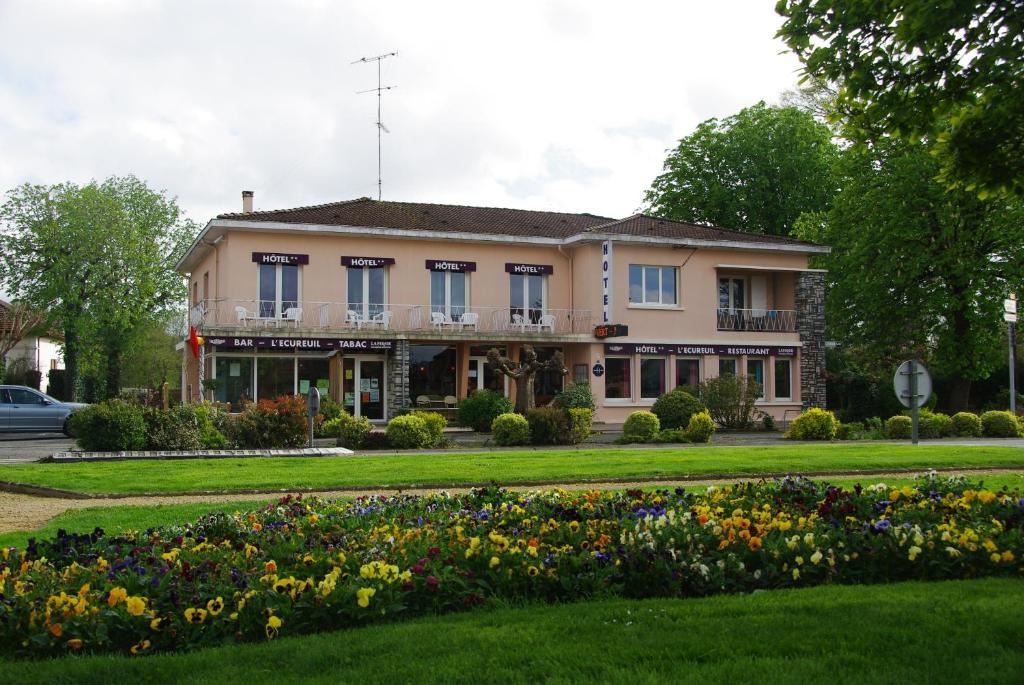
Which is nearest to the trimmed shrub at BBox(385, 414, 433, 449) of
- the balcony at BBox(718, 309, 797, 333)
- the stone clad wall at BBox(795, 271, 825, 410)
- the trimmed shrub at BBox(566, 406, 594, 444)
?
the trimmed shrub at BBox(566, 406, 594, 444)

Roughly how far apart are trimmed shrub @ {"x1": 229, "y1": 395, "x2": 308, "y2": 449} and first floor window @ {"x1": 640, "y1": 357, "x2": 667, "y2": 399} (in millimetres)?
16015

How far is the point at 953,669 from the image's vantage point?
464 centimetres

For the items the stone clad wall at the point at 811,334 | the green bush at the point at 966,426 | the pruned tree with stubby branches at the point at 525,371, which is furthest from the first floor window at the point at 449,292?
the green bush at the point at 966,426

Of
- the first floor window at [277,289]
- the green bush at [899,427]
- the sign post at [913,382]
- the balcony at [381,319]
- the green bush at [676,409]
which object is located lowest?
the green bush at [899,427]

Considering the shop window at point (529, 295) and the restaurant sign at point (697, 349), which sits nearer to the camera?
the restaurant sign at point (697, 349)

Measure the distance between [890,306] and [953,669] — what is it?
33.9 meters

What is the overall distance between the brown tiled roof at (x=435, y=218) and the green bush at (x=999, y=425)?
564 inches

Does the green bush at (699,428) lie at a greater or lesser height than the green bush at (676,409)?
lesser

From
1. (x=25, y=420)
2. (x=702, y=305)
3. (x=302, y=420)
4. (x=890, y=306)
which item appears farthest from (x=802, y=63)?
(x=890, y=306)

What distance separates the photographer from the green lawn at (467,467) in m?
13.5

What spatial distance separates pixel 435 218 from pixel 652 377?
30.2ft

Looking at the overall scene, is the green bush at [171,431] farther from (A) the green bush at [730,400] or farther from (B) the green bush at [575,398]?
(A) the green bush at [730,400]

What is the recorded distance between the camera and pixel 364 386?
1277 inches

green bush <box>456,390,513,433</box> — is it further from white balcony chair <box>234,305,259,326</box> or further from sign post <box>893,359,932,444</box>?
sign post <box>893,359,932,444</box>
